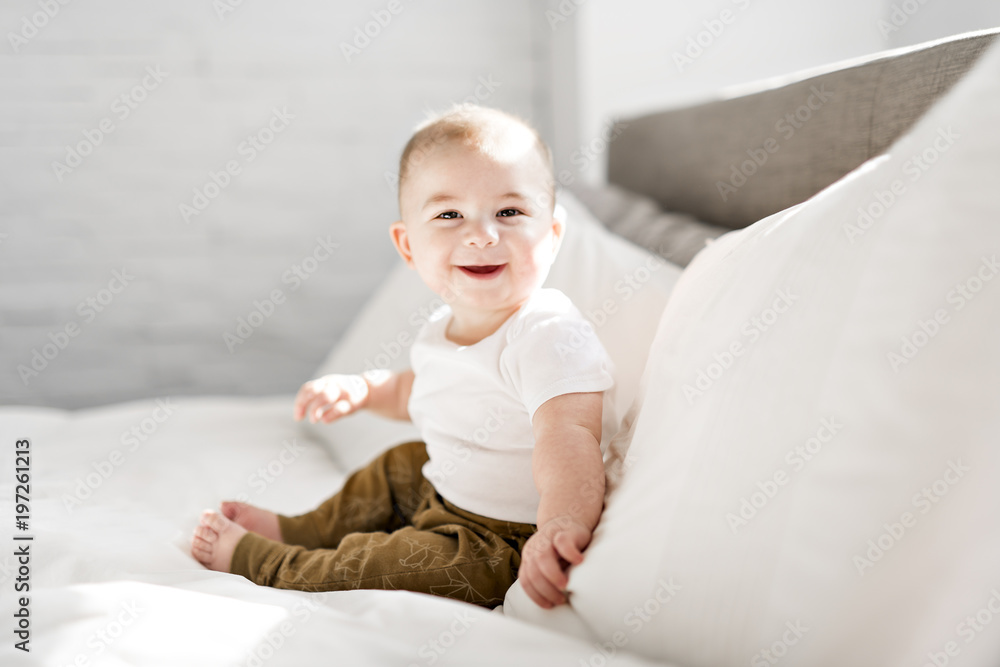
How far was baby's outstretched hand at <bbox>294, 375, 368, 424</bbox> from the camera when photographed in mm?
1014

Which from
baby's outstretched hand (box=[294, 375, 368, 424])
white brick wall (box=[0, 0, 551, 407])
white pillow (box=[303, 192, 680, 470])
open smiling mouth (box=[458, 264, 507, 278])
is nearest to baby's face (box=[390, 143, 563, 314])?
open smiling mouth (box=[458, 264, 507, 278])

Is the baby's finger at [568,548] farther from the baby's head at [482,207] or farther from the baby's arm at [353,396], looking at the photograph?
the baby's arm at [353,396]

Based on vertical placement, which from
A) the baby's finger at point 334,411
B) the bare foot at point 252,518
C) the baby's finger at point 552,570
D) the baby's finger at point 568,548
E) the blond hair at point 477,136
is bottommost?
the bare foot at point 252,518

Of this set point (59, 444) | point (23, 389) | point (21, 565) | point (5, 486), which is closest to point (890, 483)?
point (21, 565)

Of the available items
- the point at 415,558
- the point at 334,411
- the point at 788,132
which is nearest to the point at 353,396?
the point at 334,411

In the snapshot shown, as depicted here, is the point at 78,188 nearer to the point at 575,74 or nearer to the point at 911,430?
the point at 575,74

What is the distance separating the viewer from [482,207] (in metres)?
0.89

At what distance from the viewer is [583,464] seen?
719mm

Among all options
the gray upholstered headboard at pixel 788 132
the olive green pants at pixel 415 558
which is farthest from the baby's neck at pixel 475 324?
the gray upholstered headboard at pixel 788 132

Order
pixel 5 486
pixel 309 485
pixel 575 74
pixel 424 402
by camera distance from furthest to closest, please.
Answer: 1. pixel 575 74
2. pixel 309 485
3. pixel 5 486
4. pixel 424 402

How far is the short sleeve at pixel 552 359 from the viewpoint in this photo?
79 cm

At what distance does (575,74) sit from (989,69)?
1.97 metres

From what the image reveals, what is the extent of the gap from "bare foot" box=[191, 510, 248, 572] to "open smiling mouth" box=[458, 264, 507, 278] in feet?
1.46

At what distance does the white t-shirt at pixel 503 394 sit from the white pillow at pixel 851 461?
0.61 ft
